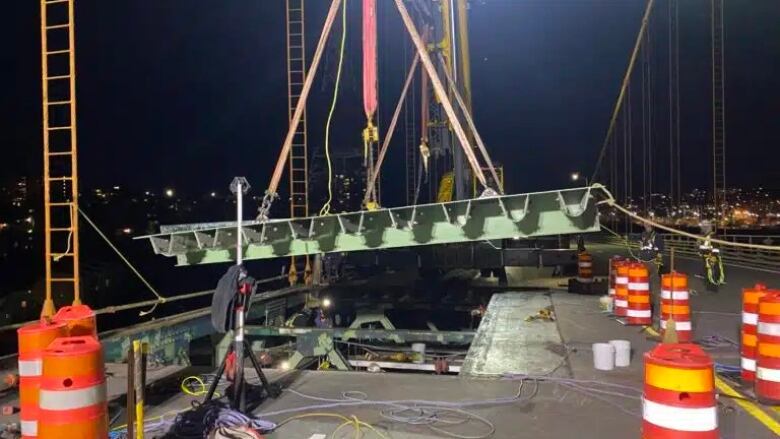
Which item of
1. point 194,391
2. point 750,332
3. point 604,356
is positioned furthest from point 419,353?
point 750,332

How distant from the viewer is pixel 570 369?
335 inches

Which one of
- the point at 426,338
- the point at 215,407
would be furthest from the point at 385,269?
the point at 215,407

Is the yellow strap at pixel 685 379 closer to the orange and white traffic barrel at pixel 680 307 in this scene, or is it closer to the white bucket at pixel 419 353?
the orange and white traffic barrel at pixel 680 307

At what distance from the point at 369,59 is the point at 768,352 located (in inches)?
301

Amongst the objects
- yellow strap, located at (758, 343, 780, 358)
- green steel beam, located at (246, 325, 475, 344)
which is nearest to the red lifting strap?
green steel beam, located at (246, 325, 475, 344)

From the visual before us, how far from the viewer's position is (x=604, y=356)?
8.38 meters

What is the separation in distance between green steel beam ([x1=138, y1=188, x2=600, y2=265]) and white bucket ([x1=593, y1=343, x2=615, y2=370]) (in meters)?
1.91

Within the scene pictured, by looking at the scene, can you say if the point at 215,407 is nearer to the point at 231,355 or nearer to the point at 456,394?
the point at 231,355

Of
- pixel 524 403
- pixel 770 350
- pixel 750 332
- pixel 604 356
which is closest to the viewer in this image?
pixel 770 350

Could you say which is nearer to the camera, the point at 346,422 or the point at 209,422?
the point at 209,422

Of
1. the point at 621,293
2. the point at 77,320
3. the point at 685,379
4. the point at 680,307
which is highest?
the point at 77,320

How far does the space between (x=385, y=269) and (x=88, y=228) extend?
3498 cm

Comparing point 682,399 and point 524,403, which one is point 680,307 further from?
point 682,399

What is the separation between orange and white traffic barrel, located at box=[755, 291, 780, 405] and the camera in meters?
6.50
